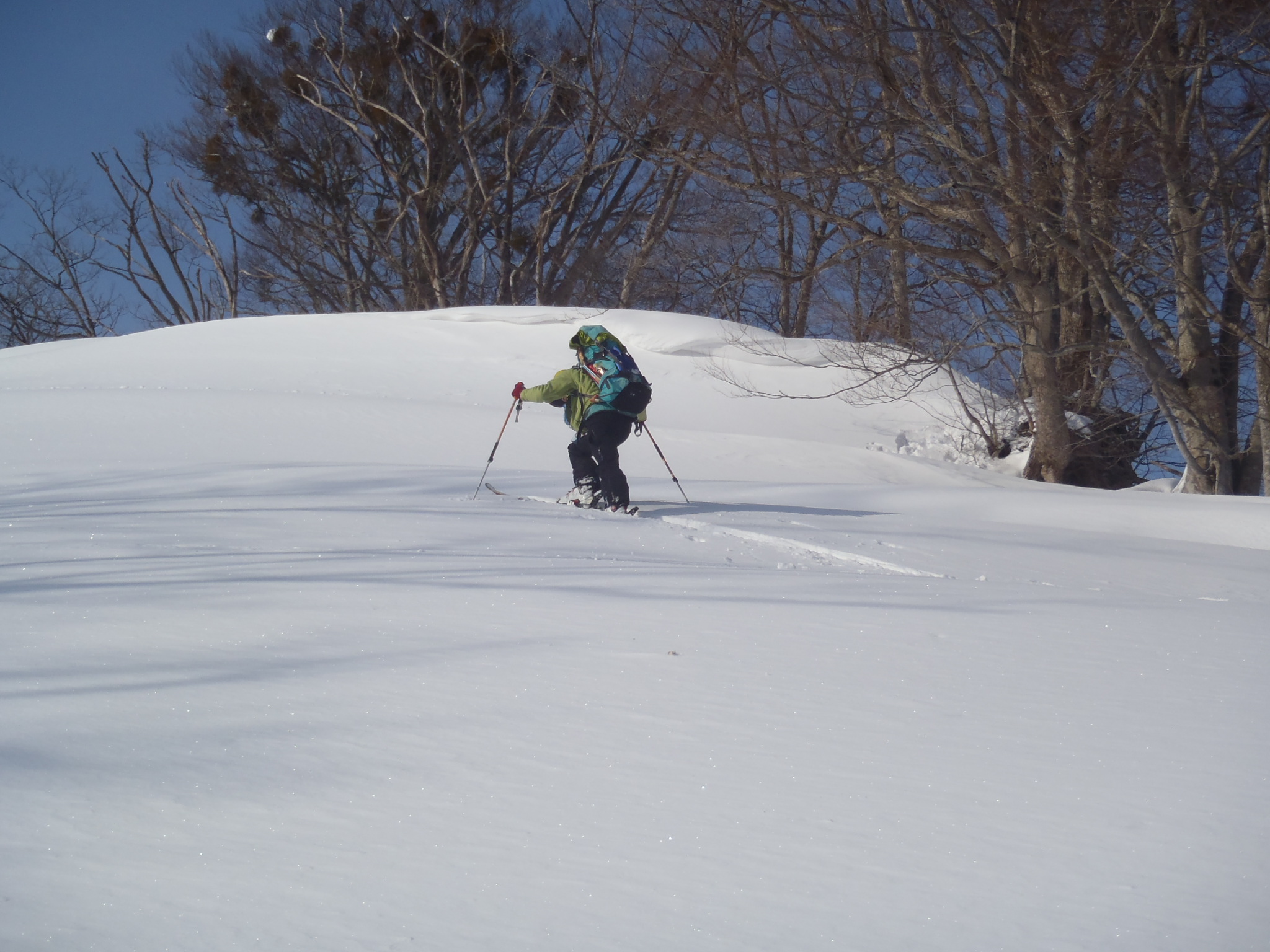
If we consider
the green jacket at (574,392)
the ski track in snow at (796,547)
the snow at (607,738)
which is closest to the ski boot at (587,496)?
the green jacket at (574,392)

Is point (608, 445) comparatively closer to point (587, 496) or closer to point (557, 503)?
point (587, 496)

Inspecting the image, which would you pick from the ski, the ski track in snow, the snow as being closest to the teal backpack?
the ski

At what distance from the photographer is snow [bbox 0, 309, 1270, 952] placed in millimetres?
1634

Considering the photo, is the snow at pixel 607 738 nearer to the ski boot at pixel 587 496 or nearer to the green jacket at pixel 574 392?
the ski boot at pixel 587 496

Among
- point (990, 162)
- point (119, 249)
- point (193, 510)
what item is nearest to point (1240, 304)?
point (990, 162)

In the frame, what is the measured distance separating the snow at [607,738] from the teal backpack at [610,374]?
4.29ft

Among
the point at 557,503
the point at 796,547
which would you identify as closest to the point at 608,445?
the point at 557,503

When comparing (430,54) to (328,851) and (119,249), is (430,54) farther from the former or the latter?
(328,851)

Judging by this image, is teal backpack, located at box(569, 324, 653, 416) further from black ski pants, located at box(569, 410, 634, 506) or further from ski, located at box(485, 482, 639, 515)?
ski, located at box(485, 482, 639, 515)

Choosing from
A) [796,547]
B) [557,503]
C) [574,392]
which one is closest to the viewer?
[796,547]

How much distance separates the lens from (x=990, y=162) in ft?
36.2

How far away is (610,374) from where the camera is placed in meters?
7.00

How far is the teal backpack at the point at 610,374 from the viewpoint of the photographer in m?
6.98

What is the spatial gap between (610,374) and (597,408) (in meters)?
0.27
